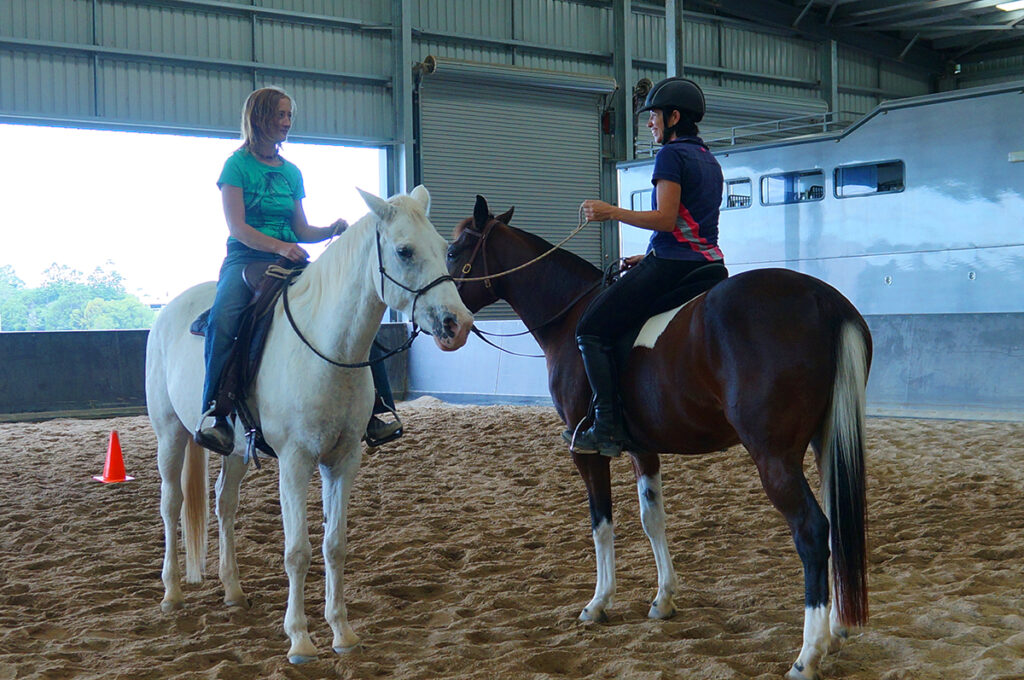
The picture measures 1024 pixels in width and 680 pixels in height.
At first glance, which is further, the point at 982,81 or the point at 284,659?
the point at 982,81

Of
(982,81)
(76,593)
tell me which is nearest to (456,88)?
(76,593)

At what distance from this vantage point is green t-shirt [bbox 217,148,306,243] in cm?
375

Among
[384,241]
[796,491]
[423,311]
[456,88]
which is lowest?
[796,491]

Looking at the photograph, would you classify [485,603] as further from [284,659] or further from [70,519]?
[70,519]

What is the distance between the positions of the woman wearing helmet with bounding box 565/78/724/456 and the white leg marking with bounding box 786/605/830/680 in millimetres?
1016

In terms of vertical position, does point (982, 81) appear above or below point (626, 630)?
above

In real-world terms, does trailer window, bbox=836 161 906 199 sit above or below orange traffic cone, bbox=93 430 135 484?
above

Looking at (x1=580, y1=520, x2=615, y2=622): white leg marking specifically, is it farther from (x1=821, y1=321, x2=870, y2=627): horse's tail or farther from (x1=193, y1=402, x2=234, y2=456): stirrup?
(x1=193, y1=402, x2=234, y2=456): stirrup

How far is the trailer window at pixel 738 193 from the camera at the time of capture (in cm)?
1389

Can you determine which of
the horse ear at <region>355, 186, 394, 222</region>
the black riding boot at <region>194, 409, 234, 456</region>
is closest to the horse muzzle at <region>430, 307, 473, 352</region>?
the horse ear at <region>355, 186, 394, 222</region>

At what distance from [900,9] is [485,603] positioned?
826 inches

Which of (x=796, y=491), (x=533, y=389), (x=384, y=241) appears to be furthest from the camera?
(x=533, y=389)

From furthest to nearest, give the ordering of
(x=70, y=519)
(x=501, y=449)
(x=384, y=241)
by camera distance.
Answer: (x=501, y=449) → (x=70, y=519) → (x=384, y=241)

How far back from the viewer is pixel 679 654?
10.7 feet
